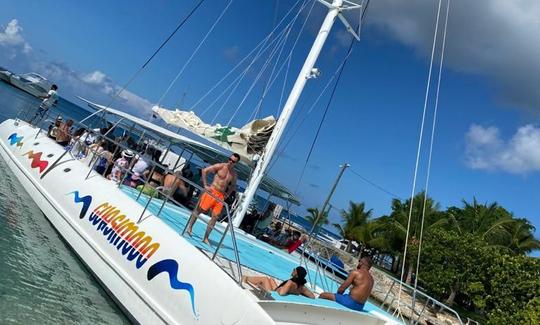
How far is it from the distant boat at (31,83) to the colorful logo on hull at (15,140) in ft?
226

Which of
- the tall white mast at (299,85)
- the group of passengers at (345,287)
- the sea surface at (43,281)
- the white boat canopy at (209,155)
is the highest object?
the tall white mast at (299,85)

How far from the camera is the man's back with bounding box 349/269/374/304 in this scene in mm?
7629

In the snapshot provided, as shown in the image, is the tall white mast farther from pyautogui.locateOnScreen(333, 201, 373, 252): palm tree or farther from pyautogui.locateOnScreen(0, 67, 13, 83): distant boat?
pyautogui.locateOnScreen(0, 67, 13, 83): distant boat

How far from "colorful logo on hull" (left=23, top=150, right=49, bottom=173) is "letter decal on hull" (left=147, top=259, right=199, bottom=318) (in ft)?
20.2

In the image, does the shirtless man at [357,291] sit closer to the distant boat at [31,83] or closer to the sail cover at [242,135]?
the sail cover at [242,135]

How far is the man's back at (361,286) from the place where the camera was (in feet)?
25.0

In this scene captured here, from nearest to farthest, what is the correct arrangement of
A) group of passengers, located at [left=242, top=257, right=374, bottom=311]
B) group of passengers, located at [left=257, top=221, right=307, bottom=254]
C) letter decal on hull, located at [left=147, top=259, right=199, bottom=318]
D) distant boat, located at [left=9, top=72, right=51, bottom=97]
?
letter decal on hull, located at [left=147, top=259, right=199, bottom=318]
group of passengers, located at [left=242, top=257, right=374, bottom=311]
group of passengers, located at [left=257, top=221, right=307, bottom=254]
distant boat, located at [left=9, top=72, right=51, bottom=97]

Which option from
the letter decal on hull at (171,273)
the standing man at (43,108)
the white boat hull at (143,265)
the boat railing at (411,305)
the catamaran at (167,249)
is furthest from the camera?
the standing man at (43,108)

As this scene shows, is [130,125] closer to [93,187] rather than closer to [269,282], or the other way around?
[93,187]

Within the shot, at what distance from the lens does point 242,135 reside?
12914mm

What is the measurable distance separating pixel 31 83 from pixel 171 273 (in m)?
82.4

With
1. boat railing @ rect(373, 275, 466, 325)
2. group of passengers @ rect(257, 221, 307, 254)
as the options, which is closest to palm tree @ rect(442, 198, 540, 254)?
boat railing @ rect(373, 275, 466, 325)

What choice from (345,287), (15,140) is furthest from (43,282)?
(15,140)

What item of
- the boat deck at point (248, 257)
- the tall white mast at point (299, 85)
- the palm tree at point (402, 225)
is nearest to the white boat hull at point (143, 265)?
→ the boat deck at point (248, 257)
